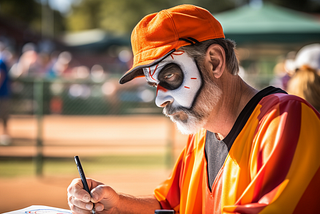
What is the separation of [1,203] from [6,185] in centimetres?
93

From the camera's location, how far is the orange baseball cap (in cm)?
154

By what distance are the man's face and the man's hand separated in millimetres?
554

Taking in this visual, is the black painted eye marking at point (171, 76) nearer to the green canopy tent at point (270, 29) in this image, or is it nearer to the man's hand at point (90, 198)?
the man's hand at point (90, 198)

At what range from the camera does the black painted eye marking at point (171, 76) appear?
1.70m

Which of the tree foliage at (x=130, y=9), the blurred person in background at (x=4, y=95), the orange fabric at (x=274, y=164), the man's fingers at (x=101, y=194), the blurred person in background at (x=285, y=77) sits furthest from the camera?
the tree foliage at (x=130, y=9)

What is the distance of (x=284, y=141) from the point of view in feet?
4.19

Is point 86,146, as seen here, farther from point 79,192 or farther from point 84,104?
point 79,192

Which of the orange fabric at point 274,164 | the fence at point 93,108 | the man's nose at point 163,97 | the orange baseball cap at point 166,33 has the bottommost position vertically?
the fence at point 93,108

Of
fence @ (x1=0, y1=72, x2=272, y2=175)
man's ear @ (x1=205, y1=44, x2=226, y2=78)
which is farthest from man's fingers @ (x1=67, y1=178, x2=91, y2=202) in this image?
fence @ (x1=0, y1=72, x2=272, y2=175)

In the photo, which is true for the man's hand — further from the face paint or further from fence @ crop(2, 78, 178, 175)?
fence @ crop(2, 78, 178, 175)

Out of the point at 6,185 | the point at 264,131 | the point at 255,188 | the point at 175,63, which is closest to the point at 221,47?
the point at 175,63

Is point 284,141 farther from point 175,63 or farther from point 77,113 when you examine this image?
point 77,113

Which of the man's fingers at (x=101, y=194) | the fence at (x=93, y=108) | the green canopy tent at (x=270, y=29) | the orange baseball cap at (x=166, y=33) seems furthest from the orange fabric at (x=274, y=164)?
the green canopy tent at (x=270, y=29)

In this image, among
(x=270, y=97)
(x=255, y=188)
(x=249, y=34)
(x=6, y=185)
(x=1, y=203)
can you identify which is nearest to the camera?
(x=255, y=188)
